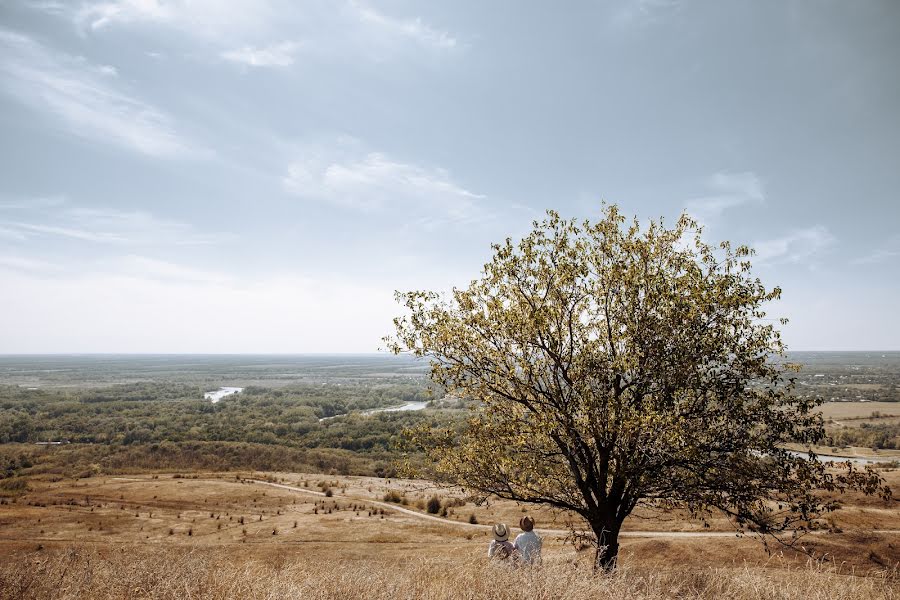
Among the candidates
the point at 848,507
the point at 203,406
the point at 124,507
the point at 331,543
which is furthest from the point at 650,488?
the point at 203,406

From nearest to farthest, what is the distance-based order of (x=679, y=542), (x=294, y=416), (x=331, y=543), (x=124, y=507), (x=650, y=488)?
(x=650, y=488)
(x=679, y=542)
(x=331, y=543)
(x=124, y=507)
(x=294, y=416)

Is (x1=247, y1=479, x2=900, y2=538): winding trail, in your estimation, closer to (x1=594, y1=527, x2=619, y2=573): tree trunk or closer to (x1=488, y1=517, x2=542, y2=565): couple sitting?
(x1=594, y1=527, x2=619, y2=573): tree trunk

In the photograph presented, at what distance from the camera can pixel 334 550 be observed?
955 inches

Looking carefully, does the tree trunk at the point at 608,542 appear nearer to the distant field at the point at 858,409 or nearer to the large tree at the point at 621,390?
the large tree at the point at 621,390

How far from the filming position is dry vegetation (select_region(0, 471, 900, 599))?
8.34 metres

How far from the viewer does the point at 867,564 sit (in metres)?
19.1

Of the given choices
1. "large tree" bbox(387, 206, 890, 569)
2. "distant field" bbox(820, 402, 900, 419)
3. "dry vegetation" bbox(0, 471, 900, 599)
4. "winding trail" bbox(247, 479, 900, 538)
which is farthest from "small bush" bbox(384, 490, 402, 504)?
"distant field" bbox(820, 402, 900, 419)

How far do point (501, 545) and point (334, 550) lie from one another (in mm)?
16024

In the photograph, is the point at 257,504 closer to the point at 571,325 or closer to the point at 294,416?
the point at 571,325

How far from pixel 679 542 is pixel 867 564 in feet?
22.8

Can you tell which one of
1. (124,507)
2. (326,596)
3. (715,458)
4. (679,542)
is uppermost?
(715,458)

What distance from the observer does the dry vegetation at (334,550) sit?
27.3 feet

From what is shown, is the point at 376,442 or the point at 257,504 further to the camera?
the point at 376,442

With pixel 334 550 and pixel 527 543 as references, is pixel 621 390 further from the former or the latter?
pixel 334 550
